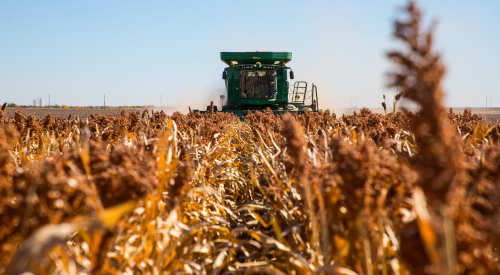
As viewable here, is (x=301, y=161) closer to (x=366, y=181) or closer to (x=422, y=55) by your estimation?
(x=366, y=181)

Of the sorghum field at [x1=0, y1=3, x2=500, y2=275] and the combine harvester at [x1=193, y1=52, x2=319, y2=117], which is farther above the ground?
the combine harvester at [x1=193, y1=52, x2=319, y2=117]

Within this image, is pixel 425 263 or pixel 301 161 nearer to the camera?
pixel 425 263

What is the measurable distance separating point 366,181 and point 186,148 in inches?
82.7

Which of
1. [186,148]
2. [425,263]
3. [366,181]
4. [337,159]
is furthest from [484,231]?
[186,148]

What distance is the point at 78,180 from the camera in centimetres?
110

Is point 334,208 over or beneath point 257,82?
beneath

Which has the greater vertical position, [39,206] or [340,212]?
[39,206]

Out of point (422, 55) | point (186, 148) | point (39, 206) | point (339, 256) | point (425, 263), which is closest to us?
point (422, 55)

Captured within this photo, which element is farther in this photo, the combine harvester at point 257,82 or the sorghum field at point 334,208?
the combine harvester at point 257,82

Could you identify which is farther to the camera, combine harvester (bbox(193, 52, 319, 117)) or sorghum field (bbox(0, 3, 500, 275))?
combine harvester (bbox(193, 52, 319, 117))

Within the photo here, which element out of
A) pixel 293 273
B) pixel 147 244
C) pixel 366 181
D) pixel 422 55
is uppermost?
pixel 422 55

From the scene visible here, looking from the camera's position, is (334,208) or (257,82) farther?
(257,82)

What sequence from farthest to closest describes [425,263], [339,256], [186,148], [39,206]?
[186,148]
[339,256]
[39,206]
[425,263]

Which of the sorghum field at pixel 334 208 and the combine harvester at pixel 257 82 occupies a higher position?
the combine harvester at pixel 257 82
